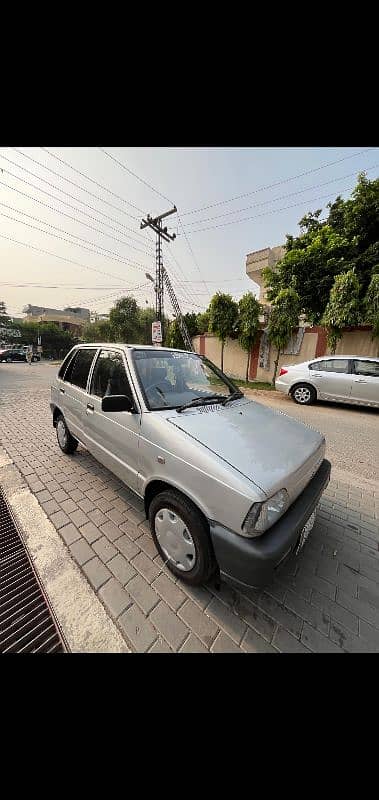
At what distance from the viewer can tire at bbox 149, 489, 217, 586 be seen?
1.63 metres

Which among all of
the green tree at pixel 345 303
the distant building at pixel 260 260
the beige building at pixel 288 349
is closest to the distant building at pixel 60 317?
the distant building at pixel 260 260

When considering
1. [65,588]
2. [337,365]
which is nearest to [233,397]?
[65,588]

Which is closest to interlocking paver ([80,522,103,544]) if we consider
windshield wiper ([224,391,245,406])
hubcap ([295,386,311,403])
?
windshield wiper ([224,391,245,406])

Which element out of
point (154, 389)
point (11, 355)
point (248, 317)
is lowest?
point (11, 355)

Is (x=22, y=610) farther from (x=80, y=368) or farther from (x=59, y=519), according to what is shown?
(x=80, y=368)

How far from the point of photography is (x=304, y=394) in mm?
7984

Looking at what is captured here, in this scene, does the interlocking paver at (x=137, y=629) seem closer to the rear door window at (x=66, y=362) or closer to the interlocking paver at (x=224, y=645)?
the interlocking paver at (x=224, y=645)

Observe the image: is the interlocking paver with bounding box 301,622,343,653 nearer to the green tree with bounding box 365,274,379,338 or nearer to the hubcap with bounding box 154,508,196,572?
the hubcap with bounding box 154,508,196,572

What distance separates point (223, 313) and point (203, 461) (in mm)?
11883

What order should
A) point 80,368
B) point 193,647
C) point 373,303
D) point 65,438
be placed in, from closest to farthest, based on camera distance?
1. point 193,647
2. point 80,368
3. point 65,438
4. point 373,303

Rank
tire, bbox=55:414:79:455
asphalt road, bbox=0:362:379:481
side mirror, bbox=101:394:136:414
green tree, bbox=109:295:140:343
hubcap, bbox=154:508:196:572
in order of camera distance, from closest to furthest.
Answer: hubcap, bbox=154:508:196:572
side mirror, bbox=101:394:136:414
tire, bbox=55:414:79:455
asphalt road, bbox=0:362:379:481
green tree, bbox=109:295:140:343

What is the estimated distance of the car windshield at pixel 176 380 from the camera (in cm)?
226

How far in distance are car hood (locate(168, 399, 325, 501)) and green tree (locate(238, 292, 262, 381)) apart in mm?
10304
